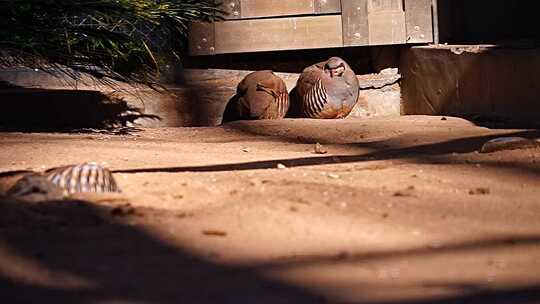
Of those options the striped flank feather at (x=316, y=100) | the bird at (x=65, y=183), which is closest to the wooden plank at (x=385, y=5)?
the striped flank feather at (x=316, y=100)

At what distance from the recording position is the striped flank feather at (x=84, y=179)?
4578mm

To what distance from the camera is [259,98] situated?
9531 mm

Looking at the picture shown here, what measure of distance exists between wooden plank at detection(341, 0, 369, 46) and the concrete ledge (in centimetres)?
48

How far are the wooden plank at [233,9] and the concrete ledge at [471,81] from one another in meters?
1.59

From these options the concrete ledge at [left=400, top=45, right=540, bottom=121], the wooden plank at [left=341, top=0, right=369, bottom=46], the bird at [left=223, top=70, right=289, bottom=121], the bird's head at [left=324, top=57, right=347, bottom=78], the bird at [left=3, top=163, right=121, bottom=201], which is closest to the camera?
the bird at [left=3, top=163, right=121, bottom=201]

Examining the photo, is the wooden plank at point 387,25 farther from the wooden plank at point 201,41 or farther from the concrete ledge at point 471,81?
the wooden plank at point 201,41

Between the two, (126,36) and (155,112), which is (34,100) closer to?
(155,112)

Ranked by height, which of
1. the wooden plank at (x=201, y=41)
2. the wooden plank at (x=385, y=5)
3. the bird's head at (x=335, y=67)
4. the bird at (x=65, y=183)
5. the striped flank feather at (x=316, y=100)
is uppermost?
the wooden plank at (x=385, y=5)

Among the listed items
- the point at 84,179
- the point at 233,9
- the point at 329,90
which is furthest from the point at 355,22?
the point at 84,179

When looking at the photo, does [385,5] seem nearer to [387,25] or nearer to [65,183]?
[387,25]

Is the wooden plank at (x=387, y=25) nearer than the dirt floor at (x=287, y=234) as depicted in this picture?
No

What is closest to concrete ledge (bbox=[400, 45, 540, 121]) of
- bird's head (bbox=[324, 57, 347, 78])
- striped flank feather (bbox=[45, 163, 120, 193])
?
bird's head (bbox=[324, 57, 347, 78])

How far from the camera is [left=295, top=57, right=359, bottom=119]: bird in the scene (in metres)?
9.65

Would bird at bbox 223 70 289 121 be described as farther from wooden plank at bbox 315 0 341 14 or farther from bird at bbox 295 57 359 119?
wooden plank at bbox 315 0 341 14
